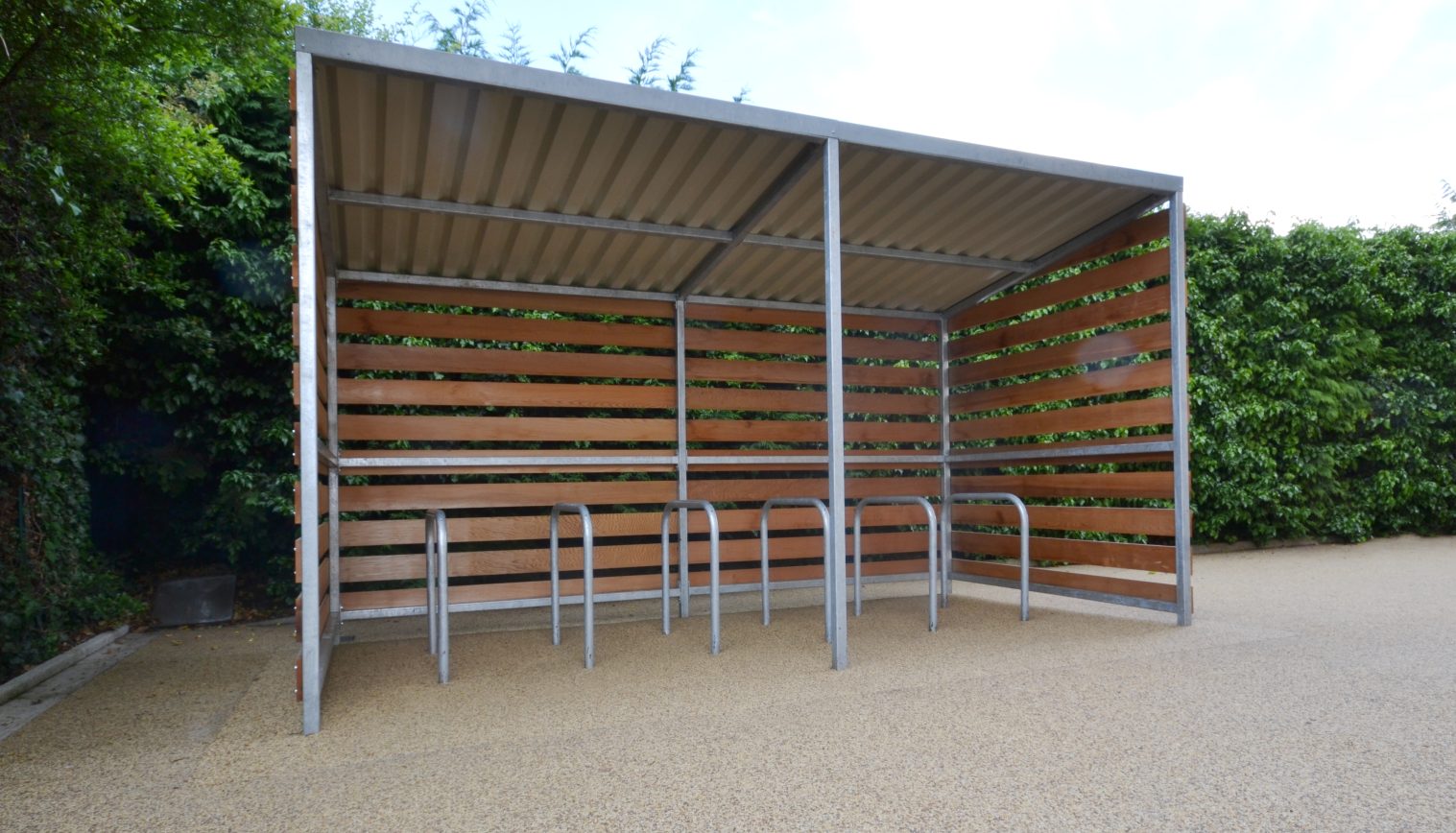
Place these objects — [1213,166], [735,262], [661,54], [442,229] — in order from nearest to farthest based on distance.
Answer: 1. [442,229]
2. [735,262]
3. [661,54]
4. [1213,166]

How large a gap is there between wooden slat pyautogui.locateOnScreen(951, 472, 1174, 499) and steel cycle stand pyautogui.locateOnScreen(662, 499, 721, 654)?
2180 mm

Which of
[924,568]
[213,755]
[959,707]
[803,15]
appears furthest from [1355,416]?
[803,15]

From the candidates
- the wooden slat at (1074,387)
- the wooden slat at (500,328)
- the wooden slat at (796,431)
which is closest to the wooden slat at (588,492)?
the wooden slat at (796,431)

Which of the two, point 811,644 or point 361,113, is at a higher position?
point 361,113

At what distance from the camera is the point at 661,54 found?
37.1 feet

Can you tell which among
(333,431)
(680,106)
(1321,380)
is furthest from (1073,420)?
(1321,380)

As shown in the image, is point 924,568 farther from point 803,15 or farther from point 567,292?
point 803,15

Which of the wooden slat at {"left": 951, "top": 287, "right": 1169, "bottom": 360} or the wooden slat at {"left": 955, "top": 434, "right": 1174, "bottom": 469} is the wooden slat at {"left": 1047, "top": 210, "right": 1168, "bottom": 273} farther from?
the wooden slat at {"left": 955, "top": 434, "right": 1174, "bottom": 469}

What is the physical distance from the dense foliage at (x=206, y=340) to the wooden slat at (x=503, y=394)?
122 cm

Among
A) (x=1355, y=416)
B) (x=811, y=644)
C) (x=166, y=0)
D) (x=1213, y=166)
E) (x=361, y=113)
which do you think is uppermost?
(x=1213, y=166)

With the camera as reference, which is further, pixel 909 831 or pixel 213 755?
pixel 213 755

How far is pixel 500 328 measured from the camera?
546 centimetres

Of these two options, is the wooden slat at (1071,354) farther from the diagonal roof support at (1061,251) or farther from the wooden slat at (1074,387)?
the diagonal roof support at (1061,251)

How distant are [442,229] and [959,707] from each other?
11.7 feet
